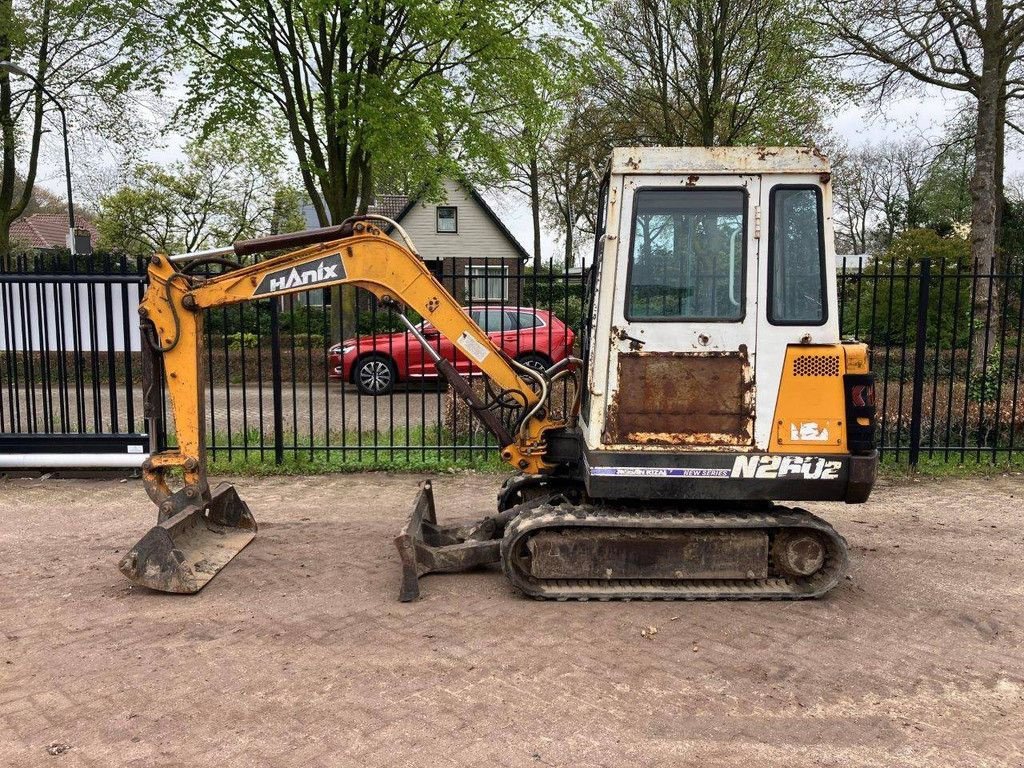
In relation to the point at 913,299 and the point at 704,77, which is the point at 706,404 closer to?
the point at 913,299

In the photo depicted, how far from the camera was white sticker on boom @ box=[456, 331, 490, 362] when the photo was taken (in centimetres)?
561

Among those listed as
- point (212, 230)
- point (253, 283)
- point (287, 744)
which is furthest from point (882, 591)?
point (212, 230)

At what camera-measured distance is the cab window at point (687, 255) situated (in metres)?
4.90

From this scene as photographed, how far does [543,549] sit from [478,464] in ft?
13.8

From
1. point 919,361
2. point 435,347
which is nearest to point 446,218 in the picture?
point 435,347

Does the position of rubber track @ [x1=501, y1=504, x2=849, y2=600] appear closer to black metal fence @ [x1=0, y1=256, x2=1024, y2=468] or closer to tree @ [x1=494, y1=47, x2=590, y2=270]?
black metal fence @ [x1=0, y1=256, x2=1024, y2=468]

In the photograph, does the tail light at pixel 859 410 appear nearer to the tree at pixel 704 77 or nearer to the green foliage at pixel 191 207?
the tree at pixel 704 77

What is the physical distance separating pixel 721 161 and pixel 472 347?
2000mm

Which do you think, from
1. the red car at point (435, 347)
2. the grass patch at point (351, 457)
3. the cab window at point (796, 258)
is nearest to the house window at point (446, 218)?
the red car at point (435, 347)

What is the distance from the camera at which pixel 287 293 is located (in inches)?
220

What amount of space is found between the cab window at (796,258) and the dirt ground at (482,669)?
1.84m

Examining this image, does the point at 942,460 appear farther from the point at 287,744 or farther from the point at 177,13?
the point at 177,13

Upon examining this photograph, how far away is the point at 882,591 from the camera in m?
5.47

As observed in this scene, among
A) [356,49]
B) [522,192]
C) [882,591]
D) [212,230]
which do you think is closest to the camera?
[882,591]
